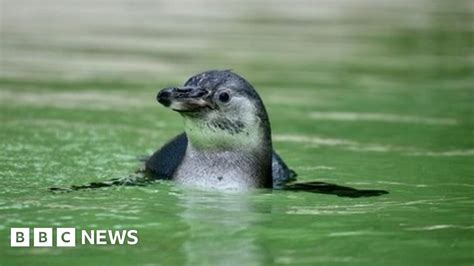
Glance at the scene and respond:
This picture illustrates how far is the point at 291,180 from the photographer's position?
909 centimetres

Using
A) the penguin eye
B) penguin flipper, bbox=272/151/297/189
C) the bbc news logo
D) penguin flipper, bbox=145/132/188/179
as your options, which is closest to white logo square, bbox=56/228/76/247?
the bbc news logo

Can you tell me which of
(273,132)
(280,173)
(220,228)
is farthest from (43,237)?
(273,132)

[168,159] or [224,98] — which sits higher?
[224,98]

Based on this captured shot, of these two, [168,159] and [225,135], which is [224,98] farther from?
[168,159]

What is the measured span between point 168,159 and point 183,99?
114cm

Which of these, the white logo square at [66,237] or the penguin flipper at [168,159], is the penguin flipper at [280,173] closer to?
the penguin flipper at [168,159]

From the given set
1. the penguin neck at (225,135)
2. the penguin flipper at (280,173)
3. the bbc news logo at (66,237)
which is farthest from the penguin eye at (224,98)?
the bbc news logo at (66,237)

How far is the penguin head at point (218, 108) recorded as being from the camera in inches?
316

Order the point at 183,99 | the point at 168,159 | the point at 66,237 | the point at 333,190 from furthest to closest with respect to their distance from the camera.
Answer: the point at 168,159 < the point at 333,190 < the point at 183,99 < the point at 66,237

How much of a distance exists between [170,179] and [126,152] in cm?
161

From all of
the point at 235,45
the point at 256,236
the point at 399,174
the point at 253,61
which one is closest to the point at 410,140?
the point at 399,174

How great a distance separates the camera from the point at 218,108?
8102mm

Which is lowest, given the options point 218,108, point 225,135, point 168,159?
point 168,159

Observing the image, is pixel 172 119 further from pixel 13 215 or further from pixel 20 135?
pixel 13 215
